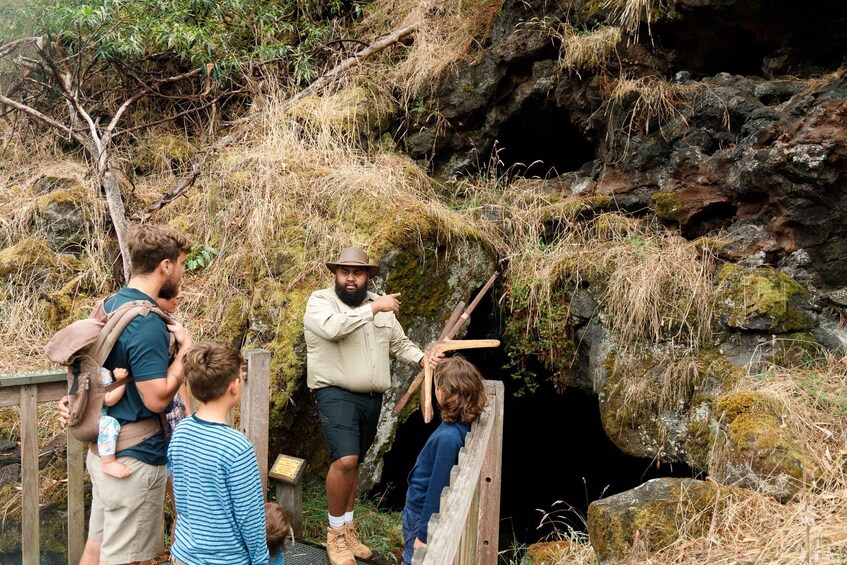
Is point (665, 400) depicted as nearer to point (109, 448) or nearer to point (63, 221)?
point (109, 448)

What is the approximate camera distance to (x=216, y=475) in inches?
95.7

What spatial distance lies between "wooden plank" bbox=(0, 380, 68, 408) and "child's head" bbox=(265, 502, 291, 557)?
3.90 feet

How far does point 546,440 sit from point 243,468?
546 cm

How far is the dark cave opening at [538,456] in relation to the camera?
6.47 m

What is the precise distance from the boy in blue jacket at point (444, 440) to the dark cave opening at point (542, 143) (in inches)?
158

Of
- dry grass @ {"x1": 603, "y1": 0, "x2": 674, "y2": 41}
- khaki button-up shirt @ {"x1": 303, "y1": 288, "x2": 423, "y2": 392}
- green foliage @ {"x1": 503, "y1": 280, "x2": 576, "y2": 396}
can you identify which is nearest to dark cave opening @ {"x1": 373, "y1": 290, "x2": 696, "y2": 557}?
green foliage @ {"x1": 503, "y1": 280, "x2": 576, "y2": 396}

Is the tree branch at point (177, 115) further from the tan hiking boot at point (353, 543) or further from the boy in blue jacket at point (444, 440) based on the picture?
the boy in blue jacket at point (444, 440)

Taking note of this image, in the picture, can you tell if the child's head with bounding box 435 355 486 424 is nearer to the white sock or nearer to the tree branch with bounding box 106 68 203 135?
the white sock

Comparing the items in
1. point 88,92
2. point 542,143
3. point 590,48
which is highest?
point 590,48

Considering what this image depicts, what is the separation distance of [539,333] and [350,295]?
2.16 meters

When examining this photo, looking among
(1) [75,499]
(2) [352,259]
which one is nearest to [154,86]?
(2) [352,259]

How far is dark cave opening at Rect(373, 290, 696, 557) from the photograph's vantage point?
6469 millimetres

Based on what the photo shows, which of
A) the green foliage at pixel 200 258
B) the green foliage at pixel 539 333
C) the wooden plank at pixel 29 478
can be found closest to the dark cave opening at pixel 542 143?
the green foliage at pixel 539 333

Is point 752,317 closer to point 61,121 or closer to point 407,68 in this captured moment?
point 407,68
